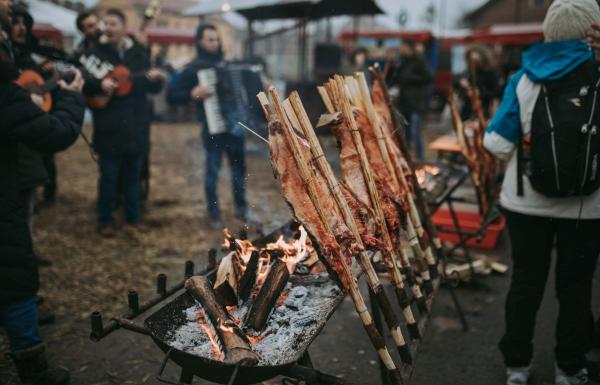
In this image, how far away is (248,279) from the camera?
2.54 m

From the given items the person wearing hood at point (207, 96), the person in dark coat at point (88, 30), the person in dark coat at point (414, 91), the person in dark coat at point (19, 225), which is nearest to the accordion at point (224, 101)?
the person wearing hood at point (207, 96)

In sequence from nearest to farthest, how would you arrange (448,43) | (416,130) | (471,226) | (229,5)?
(471,226), (229,5), (416,130), (448,43)

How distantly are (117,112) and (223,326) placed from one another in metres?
4.25

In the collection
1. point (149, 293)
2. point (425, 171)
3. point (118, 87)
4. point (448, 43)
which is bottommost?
point (149, 293)

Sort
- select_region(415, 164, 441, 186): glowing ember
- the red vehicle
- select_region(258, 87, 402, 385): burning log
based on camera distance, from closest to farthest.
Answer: select_region(258, 87, 402, 385): burning log, select_region(415, 164, 441, 186): glowing ember, the red vehicle

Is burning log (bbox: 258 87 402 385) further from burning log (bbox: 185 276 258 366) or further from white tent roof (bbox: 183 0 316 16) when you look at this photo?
white tent roof (bbox: 183 0 316 16)

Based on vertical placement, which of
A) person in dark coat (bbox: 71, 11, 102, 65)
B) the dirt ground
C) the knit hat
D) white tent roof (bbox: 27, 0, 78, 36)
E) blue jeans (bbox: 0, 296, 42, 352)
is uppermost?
white tent roof (bbox: 27, 0, 78, 36)

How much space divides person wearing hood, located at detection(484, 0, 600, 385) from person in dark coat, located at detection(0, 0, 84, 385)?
9.36ft

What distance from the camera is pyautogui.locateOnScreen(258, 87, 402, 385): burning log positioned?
202 cm

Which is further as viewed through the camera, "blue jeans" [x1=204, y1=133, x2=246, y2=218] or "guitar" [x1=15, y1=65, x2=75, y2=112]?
"blue jeans" [x1=204, y1=133, x2=246, y2=218]

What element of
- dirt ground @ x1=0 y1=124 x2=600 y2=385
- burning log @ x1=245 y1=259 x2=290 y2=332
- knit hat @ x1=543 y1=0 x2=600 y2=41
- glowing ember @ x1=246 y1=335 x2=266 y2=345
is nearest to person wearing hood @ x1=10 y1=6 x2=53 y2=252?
dirt ground @ x1=0 y1=124 x2=600 y2=385

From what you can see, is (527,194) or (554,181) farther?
(527,194)

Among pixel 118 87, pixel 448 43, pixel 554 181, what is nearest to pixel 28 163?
pixel 118 87

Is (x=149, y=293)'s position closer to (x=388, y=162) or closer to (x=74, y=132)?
(x=74, y=132)
